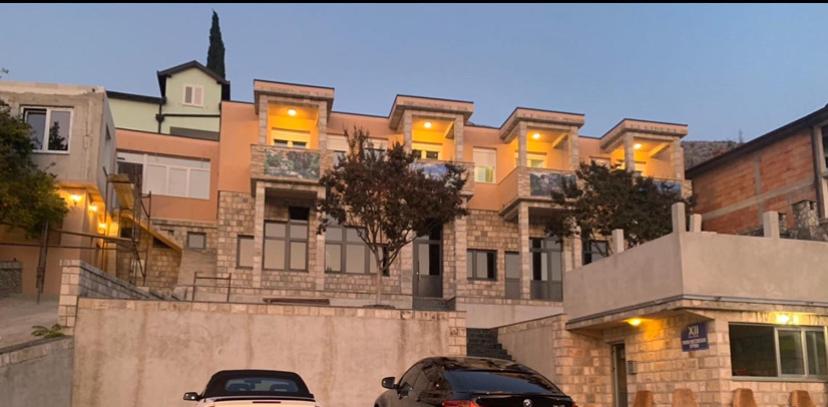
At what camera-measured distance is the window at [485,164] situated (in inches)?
1394

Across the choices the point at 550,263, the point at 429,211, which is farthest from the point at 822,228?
the point at 429,211

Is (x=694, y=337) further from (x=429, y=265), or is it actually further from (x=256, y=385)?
(x=429, y=265)

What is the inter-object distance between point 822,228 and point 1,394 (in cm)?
2492

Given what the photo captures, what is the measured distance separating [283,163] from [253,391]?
69.1ft

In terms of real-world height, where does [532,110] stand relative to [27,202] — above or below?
above

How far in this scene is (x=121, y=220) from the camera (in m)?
29.2

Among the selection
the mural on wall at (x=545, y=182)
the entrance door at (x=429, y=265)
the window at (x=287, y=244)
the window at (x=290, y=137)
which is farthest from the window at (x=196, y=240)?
the mural on wall at (x=545, y=182)

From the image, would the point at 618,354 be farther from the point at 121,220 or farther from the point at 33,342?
the point at 121,220

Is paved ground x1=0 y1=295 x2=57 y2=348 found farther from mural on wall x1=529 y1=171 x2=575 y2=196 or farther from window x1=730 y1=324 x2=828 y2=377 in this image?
mural on wall x1=529 y1=171 x2=575 y2=196

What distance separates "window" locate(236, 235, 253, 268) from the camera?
31719 millimetres

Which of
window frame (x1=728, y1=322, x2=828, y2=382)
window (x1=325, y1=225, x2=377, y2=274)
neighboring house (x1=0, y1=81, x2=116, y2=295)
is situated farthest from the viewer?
window (x1=325, y1=225, x2=377, y2=274)

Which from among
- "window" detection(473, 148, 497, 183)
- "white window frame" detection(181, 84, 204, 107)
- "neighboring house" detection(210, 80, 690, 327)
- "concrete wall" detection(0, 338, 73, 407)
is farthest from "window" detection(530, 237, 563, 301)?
"concrete wall" detection(0, 338, 73, 407)

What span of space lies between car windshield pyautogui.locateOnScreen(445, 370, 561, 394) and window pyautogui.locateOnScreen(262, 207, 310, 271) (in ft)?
72.3

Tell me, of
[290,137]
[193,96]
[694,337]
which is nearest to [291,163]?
[290,137]
